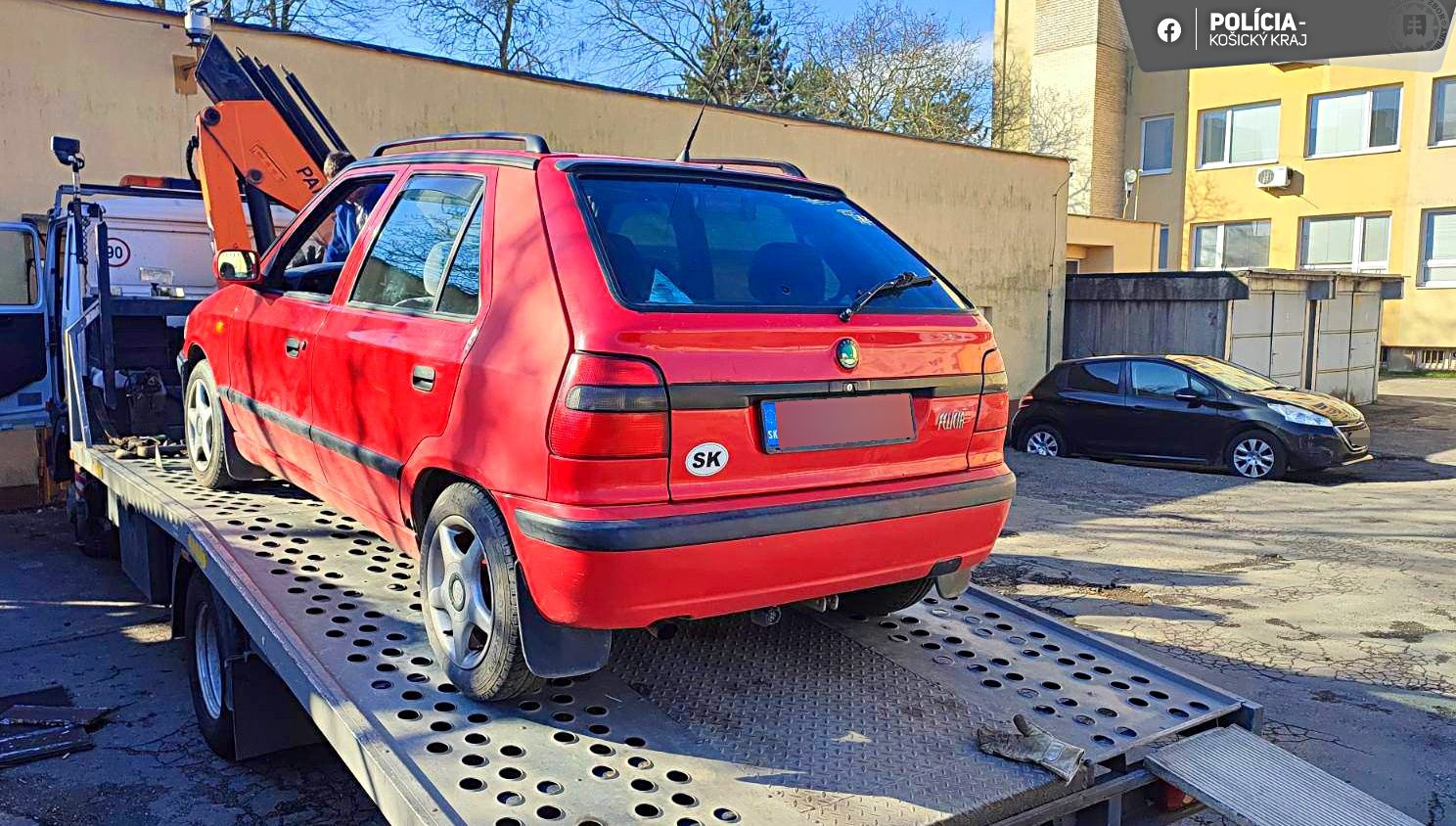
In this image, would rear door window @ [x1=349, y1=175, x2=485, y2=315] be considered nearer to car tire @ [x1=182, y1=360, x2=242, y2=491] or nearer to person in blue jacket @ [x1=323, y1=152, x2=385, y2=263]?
person in blue jacket @ [x1=323, y1=152, x2=385, y2=263]

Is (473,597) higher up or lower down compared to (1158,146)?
lower down

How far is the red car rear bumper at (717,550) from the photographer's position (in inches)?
104

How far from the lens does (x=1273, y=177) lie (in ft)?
94.2

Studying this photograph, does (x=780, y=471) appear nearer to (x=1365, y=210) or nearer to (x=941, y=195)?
(x=941, y=195)

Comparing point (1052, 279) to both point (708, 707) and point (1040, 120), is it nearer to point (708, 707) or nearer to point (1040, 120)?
point (708, 707)

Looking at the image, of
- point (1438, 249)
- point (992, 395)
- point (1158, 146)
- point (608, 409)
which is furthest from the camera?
point (1158, 146)

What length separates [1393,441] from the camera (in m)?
15.4

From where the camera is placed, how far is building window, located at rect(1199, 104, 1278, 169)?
29953 millimetres

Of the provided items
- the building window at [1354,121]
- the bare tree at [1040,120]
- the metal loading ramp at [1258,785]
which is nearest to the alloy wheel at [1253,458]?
the metal loading ramp at [1258,785]

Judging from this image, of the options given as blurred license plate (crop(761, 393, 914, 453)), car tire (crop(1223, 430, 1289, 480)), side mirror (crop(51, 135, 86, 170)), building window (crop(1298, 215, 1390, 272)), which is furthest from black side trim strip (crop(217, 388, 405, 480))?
building window (crop(1298, 215, 1390, 272))

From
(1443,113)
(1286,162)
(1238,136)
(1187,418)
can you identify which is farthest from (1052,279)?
(1238,136)

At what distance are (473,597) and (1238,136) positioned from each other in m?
32.9

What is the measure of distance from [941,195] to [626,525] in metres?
15.2

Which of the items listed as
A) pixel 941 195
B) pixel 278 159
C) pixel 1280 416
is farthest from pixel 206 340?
pixel 941 195
